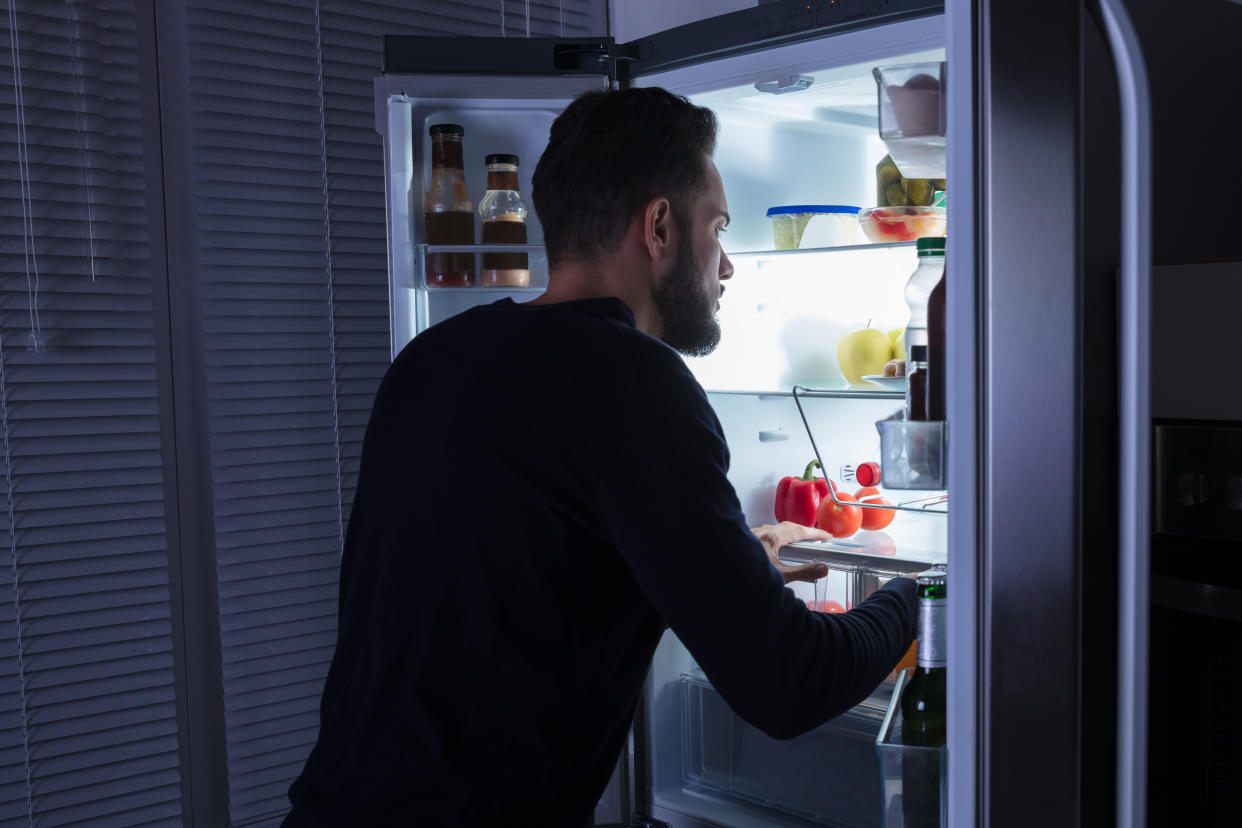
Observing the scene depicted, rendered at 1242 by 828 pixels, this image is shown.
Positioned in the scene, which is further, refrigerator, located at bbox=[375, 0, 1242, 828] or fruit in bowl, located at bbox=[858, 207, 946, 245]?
fruit in bowl, located at bbox=[858, 207, 946, 245]

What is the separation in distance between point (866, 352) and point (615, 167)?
2.04 feet

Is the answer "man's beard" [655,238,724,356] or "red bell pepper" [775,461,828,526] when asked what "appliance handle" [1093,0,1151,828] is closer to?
"man's beard" [655,238,724,356]

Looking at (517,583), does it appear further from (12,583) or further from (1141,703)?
(12,583)

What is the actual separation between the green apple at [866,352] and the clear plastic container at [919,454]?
1.69 feet

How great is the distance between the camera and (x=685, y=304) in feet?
4.63

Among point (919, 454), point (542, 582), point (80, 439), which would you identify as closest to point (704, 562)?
point (542, 582)

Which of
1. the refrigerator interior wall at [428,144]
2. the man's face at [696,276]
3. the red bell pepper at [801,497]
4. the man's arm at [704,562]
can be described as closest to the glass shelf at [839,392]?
the red bell pepper at [801,497]

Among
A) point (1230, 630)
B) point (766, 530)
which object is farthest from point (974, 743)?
point (766, 530)

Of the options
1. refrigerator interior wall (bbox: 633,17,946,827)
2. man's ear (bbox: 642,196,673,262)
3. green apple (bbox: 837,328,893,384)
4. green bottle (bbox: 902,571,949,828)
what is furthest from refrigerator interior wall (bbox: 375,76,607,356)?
green bottle (bbox: 902,571,949,828)

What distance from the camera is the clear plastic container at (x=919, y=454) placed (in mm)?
1192

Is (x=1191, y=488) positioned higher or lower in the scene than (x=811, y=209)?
lower

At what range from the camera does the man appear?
3.67ft

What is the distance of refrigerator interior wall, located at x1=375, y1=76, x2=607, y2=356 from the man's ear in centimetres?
46

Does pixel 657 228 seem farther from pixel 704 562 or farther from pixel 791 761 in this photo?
pixel 791 761
